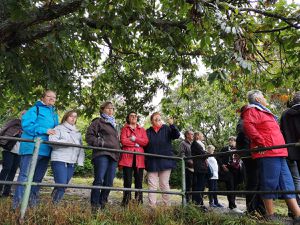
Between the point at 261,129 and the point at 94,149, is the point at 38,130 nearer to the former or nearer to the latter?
the point at 94,149

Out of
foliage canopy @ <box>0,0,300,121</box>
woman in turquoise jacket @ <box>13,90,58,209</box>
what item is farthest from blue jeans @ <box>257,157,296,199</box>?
woman in turquoise jacket @ <box>13,90,58,209</box>

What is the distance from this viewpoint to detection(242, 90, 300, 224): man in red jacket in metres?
4.64

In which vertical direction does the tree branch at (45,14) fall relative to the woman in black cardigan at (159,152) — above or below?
above

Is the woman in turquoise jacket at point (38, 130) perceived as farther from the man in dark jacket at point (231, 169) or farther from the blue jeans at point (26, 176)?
the man in dark jacket at point (231, 169)

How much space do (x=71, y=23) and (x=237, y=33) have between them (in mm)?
3128

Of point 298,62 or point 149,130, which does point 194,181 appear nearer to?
point 149,130

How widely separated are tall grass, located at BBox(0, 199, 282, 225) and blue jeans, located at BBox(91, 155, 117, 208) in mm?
699

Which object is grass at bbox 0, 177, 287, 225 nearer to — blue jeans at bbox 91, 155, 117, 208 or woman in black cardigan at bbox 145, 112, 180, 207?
blue jeans at bbox 91, 155, 117, 208

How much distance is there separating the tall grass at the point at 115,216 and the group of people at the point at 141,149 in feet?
0.81

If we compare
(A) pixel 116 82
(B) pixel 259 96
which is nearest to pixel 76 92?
(A) pixel 116 82

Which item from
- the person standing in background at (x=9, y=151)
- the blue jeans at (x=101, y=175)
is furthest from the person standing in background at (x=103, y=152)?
the person standing in background at (x=9, y=151)

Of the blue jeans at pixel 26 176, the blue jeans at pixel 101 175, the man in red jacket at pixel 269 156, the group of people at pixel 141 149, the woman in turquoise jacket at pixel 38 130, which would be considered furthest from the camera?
the blue jeans at pixel 101 175

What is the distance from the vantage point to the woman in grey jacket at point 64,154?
5.12 m

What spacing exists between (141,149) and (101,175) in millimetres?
1159
